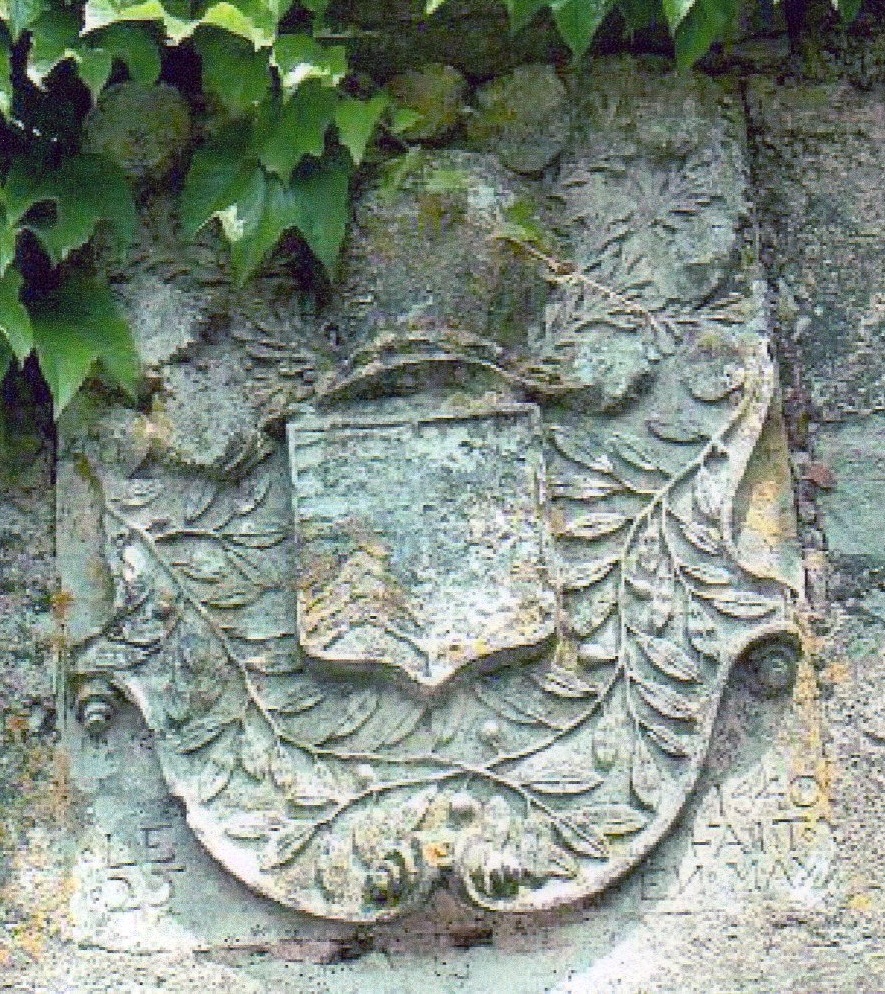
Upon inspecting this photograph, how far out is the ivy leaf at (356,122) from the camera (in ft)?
13.6

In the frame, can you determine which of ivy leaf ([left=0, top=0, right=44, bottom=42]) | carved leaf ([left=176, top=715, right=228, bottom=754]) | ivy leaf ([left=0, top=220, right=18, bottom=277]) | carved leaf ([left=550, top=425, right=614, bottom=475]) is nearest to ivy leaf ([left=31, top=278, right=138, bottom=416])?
ivy leaf ([left=0, top=220, right=18, bottom=277])

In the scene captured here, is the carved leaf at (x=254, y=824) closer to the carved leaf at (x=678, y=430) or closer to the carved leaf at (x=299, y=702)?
the carved leaf at (x=299, y=702)

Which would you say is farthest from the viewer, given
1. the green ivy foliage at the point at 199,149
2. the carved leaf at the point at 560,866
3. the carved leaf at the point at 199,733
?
the green ivy foliage at the point at 199,149

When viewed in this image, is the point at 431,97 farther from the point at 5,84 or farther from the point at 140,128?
the point at 5,84

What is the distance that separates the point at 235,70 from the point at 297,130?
125mm

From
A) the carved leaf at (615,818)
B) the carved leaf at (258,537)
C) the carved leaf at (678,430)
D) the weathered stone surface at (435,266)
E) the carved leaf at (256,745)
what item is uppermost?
the weathered stone surface at (435,266)

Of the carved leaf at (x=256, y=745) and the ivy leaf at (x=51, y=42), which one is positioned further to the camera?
the ivy leaf at (x=51, y=42)

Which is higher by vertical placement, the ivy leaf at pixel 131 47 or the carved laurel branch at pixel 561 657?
the ivy leaf at pixel 131 47

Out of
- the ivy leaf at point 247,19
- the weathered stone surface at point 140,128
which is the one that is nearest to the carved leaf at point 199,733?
the weathered stone surface at point 140,128

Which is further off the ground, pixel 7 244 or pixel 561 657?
pixel 7 244

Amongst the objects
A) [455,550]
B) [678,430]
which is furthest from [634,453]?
[455,550]

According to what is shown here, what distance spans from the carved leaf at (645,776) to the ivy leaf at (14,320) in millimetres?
970

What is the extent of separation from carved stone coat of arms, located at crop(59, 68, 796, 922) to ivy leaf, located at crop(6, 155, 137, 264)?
20 cm

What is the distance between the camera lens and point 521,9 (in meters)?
4.23
